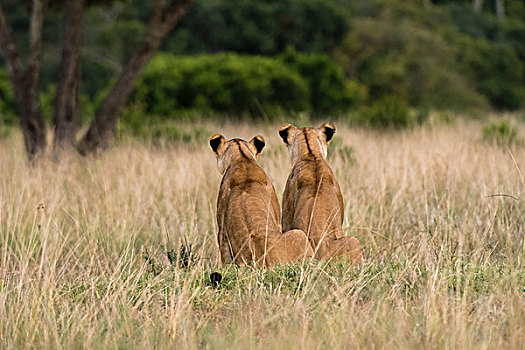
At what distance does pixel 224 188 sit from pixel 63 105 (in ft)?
20.9

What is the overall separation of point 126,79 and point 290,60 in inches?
559

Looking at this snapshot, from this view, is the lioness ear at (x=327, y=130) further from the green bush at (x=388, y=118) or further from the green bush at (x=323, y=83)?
the green bush at (x=323, y=83)

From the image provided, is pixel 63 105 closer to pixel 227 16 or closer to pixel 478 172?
pixel 478 172

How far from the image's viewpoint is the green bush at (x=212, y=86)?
64.2ft

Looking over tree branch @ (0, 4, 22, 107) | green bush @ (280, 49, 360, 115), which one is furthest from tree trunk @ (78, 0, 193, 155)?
green bush @ (280, 49, 360, 115)

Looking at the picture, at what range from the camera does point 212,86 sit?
64.7ft

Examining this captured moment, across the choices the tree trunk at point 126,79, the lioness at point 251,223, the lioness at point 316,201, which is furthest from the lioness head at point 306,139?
the tree trunk at point 126,79

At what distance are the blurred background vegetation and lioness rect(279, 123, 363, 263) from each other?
44.1 feet

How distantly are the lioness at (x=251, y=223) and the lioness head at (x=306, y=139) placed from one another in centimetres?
32

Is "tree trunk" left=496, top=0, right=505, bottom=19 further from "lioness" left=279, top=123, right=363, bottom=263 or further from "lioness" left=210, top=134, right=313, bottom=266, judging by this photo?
"lioness" left=210, top=134, right=313, bottom=266

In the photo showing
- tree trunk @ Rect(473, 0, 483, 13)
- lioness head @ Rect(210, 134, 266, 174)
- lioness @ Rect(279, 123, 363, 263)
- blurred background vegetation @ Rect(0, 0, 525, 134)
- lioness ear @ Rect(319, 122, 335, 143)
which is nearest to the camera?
lioness @ Rect(279, 123, 363, 263)

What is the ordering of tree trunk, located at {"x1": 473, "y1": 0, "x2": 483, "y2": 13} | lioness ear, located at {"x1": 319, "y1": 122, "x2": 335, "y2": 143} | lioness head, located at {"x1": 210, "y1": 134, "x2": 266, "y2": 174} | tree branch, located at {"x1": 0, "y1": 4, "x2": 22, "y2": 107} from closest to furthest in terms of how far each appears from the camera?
lioness head, located at {"x1": 210, "y1": 134, "x2": 266, "y2": 174}, lioness ear, located at {"x1": 319, "y1": 122, "x2": 335, "y2": 143}, tree branch, located at {"x1": 0, "y1": 4, "x2": 22, "y2": 107}, tree trunk, located at {"x1": 473, "y1": 0, "x2": 483, "y2": 13}

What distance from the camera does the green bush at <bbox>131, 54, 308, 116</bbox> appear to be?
770 inches

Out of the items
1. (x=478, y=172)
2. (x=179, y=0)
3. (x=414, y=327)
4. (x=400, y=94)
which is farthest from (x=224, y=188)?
(x=400, y=94)
